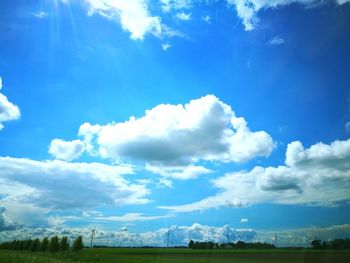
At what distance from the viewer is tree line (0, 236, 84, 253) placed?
9609 centimetres

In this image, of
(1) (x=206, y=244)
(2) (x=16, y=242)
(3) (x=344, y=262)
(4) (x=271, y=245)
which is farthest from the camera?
(4) (x=271, y=245)

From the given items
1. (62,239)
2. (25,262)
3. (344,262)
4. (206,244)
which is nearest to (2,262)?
(25,262)

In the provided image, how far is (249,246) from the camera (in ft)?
634

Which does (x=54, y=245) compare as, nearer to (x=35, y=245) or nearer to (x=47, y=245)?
(x=47, y=245)

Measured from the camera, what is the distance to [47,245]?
365ft

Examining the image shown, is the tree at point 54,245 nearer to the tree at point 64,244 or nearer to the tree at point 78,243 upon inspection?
the tree at point 64,244

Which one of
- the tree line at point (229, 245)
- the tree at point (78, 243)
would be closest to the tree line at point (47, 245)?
the tree at point (78, 243)

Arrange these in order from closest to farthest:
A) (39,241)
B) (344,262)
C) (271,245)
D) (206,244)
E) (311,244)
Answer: (344,262)
(39,241)
(311,244)
(206,244)
(271,245)

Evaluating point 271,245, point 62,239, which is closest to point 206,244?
point 271,245

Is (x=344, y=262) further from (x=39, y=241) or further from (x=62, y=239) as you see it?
(x=39, y=241)

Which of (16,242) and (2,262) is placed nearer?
(2,262)

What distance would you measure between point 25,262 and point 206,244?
146074mm

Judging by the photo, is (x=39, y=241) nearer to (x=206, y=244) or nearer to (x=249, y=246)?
(x=206, y=244)

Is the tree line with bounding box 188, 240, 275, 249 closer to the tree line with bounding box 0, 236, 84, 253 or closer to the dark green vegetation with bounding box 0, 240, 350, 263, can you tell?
the dark green vegetation with bounding box 0, 240, 350, 263
